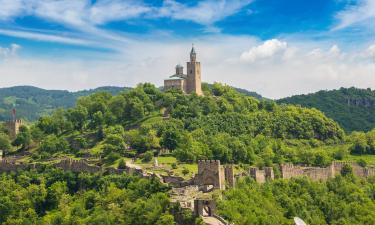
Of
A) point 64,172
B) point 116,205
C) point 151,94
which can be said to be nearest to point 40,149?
point 64,172

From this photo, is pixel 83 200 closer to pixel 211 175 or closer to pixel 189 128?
pixel 211 175

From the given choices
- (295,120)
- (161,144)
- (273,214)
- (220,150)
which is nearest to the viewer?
(273,214)

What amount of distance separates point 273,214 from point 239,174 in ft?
20.8

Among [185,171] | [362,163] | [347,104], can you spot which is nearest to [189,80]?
[362,163]

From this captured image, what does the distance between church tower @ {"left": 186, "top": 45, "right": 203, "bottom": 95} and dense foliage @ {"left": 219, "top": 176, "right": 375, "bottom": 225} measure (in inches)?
986

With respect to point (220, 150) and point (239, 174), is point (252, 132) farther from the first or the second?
point (239, 174)

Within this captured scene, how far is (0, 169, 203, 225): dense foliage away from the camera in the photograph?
1640 inches

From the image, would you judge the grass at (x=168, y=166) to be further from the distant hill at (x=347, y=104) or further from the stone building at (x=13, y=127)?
the distant hill at (x=347, y=104)

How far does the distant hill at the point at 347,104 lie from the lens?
104 m

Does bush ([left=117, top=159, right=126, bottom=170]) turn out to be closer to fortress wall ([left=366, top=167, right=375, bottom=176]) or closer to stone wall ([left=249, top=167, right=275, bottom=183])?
stone wall ([left=249, top=167, right=275, bottom=183])

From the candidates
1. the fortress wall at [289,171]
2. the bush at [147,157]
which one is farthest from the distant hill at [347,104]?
the bush at [147,157]

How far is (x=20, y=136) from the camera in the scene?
69.4m

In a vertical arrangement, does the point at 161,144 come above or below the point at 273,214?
above

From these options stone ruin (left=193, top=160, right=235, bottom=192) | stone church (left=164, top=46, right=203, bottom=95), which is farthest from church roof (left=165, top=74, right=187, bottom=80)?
stone ruin (left=193, top=160, right=235, bottom=192)
